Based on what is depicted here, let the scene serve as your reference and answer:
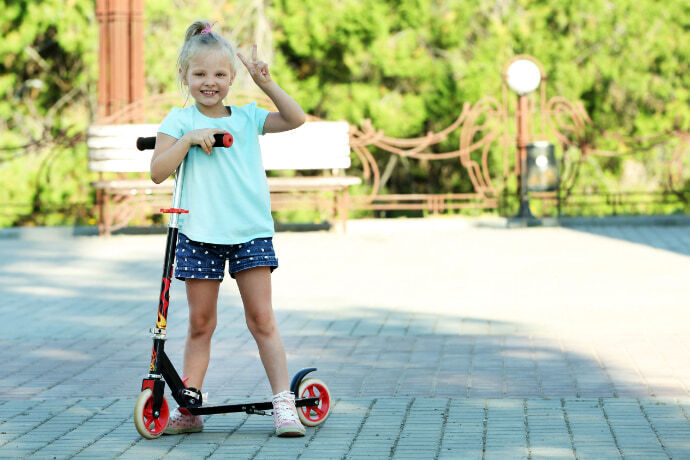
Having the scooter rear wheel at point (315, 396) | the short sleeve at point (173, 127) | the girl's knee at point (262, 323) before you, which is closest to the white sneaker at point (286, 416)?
the scooter rear wheel at point (315, 396)

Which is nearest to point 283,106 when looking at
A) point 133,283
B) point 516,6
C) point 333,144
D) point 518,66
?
point 133,283

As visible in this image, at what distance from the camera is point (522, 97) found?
16.3 m

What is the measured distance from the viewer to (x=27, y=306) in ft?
30.0

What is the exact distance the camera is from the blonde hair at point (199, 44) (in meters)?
4.94

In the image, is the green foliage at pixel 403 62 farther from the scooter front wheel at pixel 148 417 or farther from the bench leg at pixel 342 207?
the scooter front wheel at pixel 148 417

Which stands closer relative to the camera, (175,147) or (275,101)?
(175,147)

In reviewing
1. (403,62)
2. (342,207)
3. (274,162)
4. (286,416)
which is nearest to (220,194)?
(286,416)

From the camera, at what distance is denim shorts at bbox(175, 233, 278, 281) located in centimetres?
495

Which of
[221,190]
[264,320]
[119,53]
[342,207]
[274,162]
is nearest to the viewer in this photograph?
[221,190]

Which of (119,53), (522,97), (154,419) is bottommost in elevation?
(154,419)

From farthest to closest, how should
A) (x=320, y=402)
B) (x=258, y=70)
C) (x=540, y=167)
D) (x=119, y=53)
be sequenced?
1. (x=540, y=167)
2. (x=119, y=53)
3. (x=320, y=402)
4. (x=258, y=70)

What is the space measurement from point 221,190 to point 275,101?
1.37 feet

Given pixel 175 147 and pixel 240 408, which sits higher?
pixel 175 147

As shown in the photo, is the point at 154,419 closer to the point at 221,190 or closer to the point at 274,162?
the point at 221,190
